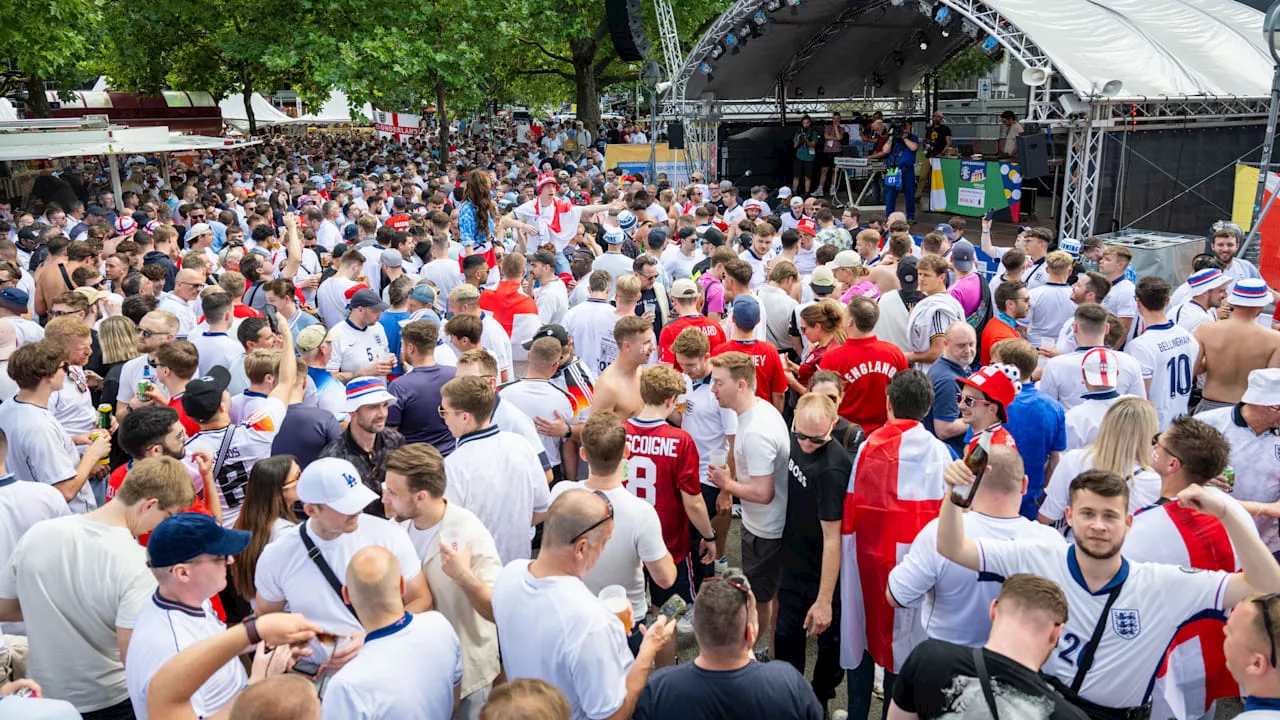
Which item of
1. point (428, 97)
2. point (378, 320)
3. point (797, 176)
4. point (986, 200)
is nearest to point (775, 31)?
point (797, 176)

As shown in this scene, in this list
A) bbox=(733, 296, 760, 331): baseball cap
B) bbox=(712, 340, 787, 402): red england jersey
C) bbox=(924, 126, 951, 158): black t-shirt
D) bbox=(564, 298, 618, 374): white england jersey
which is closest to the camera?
bbox=(733, 296, 760, 331): baseball cap

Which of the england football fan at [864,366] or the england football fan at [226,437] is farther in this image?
the england football fan at [864,366]

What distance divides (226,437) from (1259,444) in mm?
5020

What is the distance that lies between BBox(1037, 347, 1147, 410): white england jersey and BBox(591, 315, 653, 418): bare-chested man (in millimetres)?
2385

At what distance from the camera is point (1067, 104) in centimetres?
1248

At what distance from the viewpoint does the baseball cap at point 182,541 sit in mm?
2807

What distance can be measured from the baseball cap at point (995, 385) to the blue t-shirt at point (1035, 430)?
0.42 metres

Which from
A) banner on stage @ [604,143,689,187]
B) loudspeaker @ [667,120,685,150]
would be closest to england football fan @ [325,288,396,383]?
loudspeaker @ [667,120,685,150]

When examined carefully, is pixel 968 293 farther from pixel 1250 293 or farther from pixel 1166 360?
pixel 1250 293

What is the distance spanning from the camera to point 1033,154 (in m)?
14.3

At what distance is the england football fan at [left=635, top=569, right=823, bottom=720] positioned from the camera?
2.70 meters

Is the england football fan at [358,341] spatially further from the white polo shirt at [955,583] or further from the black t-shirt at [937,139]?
the black t-shirt at [937,139]

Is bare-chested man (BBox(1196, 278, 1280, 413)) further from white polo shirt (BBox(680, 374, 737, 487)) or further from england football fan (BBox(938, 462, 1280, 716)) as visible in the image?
white polo shirt (BBox(680, 374, 737, 487))

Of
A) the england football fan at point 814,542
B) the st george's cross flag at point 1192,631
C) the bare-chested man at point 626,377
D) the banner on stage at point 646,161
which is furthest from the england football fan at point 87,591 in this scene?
the banner on stage at point 646,161
